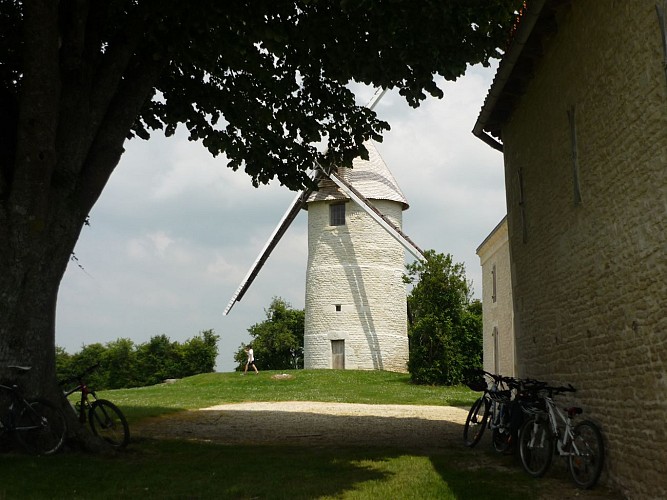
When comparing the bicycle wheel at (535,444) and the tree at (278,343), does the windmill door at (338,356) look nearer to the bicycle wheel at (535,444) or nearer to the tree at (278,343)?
the tree at (278,343)

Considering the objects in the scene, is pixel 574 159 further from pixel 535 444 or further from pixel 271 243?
pixel 271 243

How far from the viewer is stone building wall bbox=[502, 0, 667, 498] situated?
629 cm

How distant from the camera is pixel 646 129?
6.39 m

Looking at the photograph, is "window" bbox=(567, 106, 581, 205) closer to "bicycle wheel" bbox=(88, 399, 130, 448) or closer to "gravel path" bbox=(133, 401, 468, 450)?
"gravel path" bbox=(133, 401, 468, 450)

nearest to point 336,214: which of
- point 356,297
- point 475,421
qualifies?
point 356,297

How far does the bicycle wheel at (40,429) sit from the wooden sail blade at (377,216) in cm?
2793

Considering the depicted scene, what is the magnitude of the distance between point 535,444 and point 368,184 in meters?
29.8

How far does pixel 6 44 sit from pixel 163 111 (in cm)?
290

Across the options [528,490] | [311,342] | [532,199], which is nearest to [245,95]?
[532,199]

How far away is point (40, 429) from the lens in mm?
8930

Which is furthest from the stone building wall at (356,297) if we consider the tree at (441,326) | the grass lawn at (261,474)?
the grass lawn at (261,474)

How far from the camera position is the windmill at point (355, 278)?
35750 millimetres

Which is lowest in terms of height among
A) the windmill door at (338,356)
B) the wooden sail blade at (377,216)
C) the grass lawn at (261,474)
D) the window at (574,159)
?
Result: the grass lawn at (261,474)

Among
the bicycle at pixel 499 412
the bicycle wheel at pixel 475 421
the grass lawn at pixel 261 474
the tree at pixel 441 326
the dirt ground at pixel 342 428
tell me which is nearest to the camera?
the grass lawn at pixel 261 474
